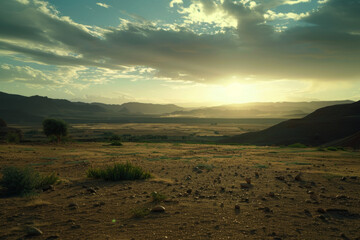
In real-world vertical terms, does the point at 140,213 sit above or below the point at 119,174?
above

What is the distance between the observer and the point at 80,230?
4996 millimetres

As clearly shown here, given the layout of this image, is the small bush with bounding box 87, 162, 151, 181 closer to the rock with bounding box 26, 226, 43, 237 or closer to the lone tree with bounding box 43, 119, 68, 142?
the rock with bounding box 26, 226, 43, 237

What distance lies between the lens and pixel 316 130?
54.9m

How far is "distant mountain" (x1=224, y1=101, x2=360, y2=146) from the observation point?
2015 inches

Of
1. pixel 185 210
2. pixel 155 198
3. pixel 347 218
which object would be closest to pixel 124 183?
pixel 155 198

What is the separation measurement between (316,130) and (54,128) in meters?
58.8

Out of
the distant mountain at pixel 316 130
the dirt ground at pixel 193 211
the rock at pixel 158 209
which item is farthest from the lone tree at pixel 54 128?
the rock at pixel 158 209

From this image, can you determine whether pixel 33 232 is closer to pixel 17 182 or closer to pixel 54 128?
pixel 17 182

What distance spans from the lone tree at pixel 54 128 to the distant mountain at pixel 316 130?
148 feet

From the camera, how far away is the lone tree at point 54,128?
44.5 meters

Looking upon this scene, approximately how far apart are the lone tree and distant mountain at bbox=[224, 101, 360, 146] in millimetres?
44960

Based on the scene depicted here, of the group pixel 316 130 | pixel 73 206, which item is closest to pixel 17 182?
pixel 73 206

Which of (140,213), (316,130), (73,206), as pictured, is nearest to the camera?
(140,213)

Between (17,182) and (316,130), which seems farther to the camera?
(316,130)
